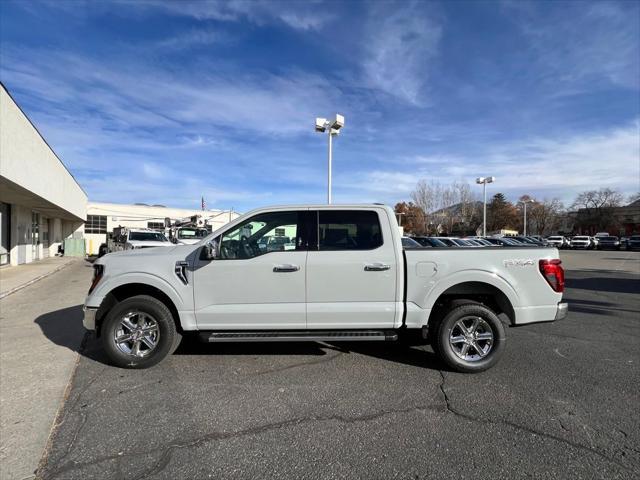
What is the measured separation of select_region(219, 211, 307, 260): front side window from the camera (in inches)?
190

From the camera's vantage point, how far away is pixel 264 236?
4.94 metres

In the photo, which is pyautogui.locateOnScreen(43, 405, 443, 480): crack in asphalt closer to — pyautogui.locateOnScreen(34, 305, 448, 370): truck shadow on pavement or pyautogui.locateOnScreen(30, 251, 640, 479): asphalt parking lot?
pyautogui.locateOnScreen(30, 251, 640, 479): asphalt parking lot

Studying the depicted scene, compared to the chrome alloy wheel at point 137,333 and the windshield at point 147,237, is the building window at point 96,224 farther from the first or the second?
the chrome alloy wheel at point 137,333

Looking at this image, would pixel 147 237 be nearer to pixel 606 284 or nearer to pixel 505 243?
pixel 505 243

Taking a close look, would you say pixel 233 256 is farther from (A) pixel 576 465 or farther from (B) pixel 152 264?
(A) pixel 576 465

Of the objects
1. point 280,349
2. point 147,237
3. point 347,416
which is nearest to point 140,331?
point 280,349

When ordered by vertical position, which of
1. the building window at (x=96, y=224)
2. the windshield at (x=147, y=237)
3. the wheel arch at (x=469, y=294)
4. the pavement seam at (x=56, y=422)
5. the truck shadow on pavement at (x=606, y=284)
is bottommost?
the pavement seam at (x=56, y=422)

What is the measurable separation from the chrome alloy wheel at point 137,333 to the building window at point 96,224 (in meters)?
45.0

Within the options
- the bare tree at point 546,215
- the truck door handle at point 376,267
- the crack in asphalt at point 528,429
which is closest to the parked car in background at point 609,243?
the bare tree at point 546,215

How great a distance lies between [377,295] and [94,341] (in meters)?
4.37

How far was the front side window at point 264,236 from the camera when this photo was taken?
4832mm

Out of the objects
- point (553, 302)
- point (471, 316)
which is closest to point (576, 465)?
point (471, 316)

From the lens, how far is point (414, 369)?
4.85 m

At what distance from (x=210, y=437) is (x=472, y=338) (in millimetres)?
3065
